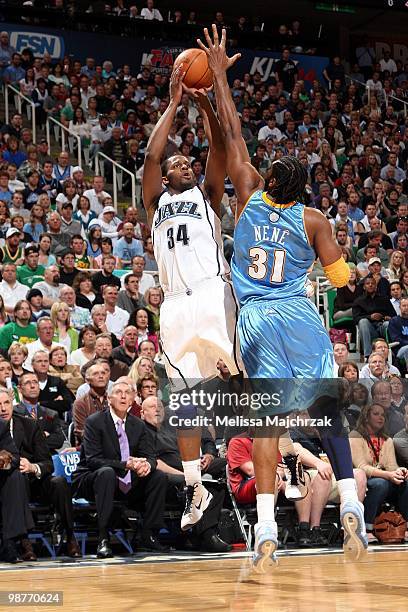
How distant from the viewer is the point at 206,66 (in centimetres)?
644

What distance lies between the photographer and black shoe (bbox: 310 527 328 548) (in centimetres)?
830

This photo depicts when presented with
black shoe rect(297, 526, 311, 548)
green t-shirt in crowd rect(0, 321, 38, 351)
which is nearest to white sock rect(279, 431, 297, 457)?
black shoe rect(297, 526, 311, 548)

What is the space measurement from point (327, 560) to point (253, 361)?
2251 mm

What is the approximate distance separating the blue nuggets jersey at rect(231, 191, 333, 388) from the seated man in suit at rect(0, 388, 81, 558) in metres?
2.71

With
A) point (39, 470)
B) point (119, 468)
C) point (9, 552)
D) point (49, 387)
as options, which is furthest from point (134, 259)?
point (9, 552)

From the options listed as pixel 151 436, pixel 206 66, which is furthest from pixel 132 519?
pixel 206 66

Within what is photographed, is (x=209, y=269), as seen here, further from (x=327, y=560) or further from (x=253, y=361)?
(x=327, y=560)

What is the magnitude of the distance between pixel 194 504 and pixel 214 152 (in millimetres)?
2235

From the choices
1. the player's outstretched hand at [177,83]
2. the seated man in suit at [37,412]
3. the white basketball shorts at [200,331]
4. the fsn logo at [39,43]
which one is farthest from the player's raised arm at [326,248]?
the fsn logo at [39,43]

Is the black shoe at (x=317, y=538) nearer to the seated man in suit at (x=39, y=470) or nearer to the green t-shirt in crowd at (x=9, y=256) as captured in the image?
the seated man in suit at (x=39, y=470)

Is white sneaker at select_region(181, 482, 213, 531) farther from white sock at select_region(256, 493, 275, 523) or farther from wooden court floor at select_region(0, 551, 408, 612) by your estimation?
white sock at select_region(256, 493, 275, 523)

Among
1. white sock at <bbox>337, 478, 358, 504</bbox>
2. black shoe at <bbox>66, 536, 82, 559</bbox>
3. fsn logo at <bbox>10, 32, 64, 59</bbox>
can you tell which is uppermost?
fsn logo at <bbox>10, 32, 64, 59</bbox>

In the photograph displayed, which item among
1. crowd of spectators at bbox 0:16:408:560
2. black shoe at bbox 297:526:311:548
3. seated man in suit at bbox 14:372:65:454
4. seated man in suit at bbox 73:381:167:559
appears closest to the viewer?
seated man in suit at bbox 73:381:167:559

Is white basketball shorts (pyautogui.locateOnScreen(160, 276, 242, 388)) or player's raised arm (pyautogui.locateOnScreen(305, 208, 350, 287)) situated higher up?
player's raised arm (pyautogui.locateOnScreen(305, 208, 350, 287))
